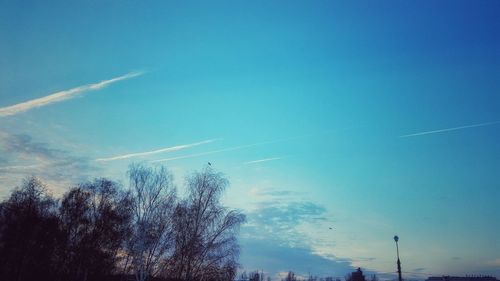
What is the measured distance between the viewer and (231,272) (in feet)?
125

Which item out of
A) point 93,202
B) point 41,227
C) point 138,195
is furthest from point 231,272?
point 41,227

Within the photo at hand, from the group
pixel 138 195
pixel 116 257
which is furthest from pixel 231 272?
pixel 116 257

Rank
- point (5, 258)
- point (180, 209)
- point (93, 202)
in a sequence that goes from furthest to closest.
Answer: point (93, 202)
point (5, 258)
point (180, 209)

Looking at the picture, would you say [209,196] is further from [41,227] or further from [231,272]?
[41,227]

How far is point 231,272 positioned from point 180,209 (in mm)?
8399

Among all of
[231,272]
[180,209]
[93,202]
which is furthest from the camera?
[93,202]

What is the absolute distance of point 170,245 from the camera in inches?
1555

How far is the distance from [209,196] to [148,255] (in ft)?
28.3

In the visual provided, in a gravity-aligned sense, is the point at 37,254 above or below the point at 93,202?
below

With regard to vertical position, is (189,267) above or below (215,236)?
below

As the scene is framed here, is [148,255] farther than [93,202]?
No

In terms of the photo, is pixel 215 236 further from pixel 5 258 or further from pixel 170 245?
pixel 5 258

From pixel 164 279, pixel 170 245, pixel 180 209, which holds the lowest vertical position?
pixel 164 279

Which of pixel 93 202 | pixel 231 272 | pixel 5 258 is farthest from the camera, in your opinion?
pixel 93 202
